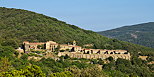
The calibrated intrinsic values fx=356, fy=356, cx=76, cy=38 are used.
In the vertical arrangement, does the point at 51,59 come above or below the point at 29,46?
below

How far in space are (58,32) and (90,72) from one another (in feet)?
193

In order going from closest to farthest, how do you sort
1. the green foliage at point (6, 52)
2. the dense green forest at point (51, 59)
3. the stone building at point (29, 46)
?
the dense green forest at point (51, 59)
the green foliage at point (6, 52)
the stone building at point (29, 46)

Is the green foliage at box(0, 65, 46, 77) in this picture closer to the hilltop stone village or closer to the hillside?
the hilltop stone village

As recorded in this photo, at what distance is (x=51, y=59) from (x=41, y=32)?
116 feet

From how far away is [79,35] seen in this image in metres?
111

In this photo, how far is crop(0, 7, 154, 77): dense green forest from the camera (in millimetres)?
47062

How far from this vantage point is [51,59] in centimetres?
6731

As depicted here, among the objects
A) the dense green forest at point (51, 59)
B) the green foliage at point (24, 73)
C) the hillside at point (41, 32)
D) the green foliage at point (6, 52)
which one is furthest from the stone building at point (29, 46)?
the green foliage at point (24, 73)

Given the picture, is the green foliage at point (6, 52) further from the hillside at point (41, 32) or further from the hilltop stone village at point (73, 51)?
the hillside at point (41, 32)

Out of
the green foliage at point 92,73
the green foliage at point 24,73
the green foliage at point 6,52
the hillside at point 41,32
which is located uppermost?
the hillside at point 41,32

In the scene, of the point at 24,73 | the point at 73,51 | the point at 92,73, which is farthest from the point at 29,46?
the point at 24,73

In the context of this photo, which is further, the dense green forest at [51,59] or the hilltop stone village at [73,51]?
the hilltop stone village at [73,51]

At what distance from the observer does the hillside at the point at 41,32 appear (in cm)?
9512

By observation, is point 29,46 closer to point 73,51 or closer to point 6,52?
point 73,51
